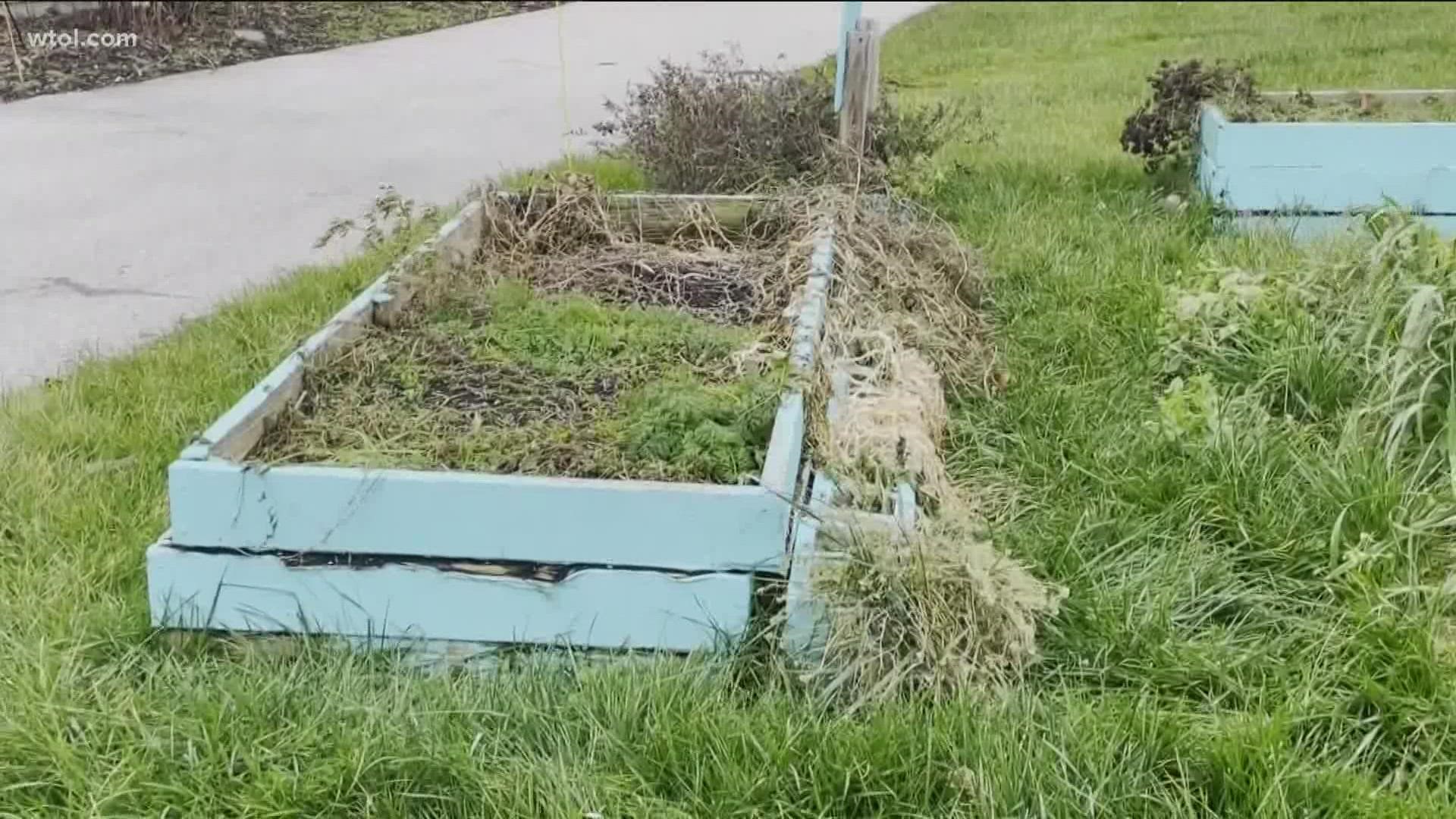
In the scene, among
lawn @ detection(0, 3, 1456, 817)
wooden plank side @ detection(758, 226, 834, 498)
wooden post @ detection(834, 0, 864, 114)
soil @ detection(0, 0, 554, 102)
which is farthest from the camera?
wooden post @ detection(834, 0, 864, 114)

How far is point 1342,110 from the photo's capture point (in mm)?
5938

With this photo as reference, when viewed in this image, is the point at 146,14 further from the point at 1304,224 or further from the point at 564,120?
the point at 1304,224

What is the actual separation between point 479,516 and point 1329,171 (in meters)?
4.20

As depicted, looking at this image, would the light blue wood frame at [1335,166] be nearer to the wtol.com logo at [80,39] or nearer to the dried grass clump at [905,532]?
the dried grass clump at [905,532]

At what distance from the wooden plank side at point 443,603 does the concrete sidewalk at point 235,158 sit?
5.50 feet

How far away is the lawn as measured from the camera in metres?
2.04

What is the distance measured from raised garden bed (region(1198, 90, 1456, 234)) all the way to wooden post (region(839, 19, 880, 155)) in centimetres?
143

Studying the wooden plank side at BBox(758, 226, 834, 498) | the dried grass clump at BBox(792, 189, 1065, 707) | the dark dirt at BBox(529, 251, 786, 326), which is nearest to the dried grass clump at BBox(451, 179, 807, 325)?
the dark dirt at BBox(529, 251, 786, 326)

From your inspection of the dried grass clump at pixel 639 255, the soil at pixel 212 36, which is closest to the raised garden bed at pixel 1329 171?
the dried grass clump at pixel 639 255

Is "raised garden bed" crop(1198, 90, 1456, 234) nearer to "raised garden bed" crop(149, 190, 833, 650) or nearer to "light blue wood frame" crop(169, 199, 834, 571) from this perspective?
"raised garden bed" crop(149, 190, 833, 650)

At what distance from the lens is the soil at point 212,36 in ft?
14.5

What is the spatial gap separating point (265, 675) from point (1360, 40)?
8.29 m

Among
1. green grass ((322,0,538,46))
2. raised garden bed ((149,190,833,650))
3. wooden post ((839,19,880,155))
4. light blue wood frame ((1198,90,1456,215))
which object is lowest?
raised garden bed ((149,190,833,650))

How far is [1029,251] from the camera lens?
16.5 ft
